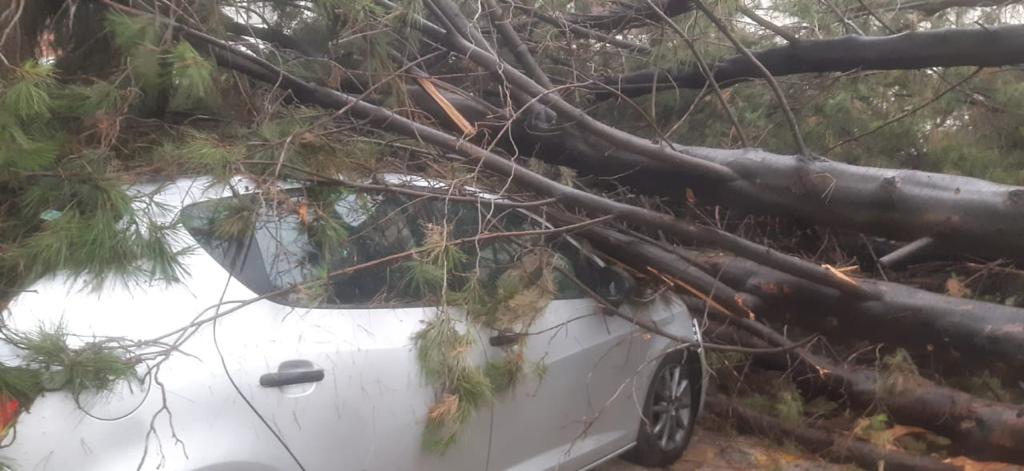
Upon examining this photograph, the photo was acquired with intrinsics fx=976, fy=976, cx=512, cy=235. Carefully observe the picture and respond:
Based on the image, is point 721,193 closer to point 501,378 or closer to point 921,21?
point 501,378

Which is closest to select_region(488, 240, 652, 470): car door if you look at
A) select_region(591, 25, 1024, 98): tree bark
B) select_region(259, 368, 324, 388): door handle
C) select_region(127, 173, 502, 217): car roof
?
select_region(259, 368, 324, 388): door handle

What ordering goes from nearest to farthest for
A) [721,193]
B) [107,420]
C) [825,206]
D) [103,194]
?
[107,420] < [103,194] < [825,206] < [721,193]

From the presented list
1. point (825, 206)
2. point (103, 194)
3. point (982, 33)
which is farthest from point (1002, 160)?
point (103, 194)

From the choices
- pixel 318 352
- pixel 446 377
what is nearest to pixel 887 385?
pixel 446 377

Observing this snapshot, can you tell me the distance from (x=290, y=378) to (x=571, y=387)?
4.89 ft

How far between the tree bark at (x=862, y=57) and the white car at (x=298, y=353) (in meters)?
1.46

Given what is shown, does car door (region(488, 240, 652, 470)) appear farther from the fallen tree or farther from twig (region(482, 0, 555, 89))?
twig (region(482, 0, 555, 89))

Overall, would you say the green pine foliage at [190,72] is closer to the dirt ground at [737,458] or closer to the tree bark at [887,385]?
the tree bark at [887,385]

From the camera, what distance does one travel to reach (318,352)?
3.22m

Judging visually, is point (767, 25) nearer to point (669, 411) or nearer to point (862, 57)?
point (862, 57)

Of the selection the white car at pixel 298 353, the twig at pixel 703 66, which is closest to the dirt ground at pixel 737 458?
the white car at pixel 298 353

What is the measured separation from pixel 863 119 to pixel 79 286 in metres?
4.72

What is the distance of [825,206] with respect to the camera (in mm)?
4059

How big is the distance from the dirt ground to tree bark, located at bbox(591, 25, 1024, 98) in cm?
202
